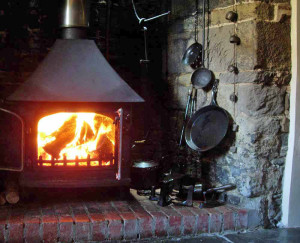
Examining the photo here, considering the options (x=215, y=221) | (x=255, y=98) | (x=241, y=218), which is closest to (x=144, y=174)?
(x=215, y=221)

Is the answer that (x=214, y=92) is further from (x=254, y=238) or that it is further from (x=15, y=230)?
(x=15, y=230)

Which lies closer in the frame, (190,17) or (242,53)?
(242,53)

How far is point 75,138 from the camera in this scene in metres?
2.81

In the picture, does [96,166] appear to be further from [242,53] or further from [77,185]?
[242,53]

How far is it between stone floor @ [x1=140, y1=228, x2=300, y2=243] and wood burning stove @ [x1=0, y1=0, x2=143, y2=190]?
617 mm

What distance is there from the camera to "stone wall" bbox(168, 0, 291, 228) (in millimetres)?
2754

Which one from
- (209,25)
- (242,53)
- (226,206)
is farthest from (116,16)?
(226,206)

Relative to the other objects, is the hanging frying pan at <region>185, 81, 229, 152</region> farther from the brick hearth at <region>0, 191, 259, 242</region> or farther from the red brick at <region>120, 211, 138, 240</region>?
the red brick at <region>120, 211, 138, 240</region>

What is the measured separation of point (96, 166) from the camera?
2.83 meters

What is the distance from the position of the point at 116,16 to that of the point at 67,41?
2.16 ft

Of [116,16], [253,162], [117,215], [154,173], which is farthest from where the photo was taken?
[116,16]

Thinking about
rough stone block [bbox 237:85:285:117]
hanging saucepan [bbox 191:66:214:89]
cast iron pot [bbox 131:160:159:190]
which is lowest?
cast iron pot [bbox 131:160:159:190]

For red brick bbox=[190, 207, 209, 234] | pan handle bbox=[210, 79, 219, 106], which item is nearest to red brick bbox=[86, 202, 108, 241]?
red brick bbox=[190, 207, 209, 234]

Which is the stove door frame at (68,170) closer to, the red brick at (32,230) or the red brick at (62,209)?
the red brick at (62,209)
